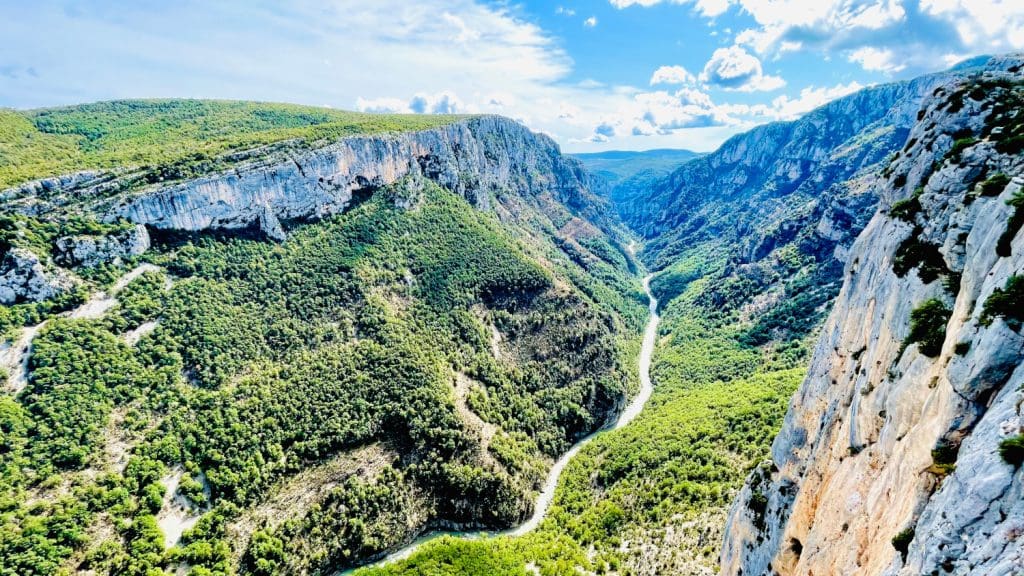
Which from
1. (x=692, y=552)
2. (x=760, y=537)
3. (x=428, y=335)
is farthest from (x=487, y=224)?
(x=760, y=537)

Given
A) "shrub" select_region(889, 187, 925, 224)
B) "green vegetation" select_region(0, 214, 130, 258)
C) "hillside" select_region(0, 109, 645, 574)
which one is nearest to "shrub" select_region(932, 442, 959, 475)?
"shrub" select_region(889, 187, 925, 224)

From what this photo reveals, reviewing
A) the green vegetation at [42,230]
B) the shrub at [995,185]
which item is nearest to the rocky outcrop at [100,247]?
the green vegetation at [42,230]

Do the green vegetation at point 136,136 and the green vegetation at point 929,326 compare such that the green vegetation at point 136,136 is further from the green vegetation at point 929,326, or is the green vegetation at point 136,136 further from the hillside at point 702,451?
the green vegetation at point 929,326

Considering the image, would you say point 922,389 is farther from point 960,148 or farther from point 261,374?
point 261,374

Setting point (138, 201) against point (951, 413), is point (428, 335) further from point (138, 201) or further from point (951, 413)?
point (951, 413)

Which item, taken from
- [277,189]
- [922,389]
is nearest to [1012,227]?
[922,389]
